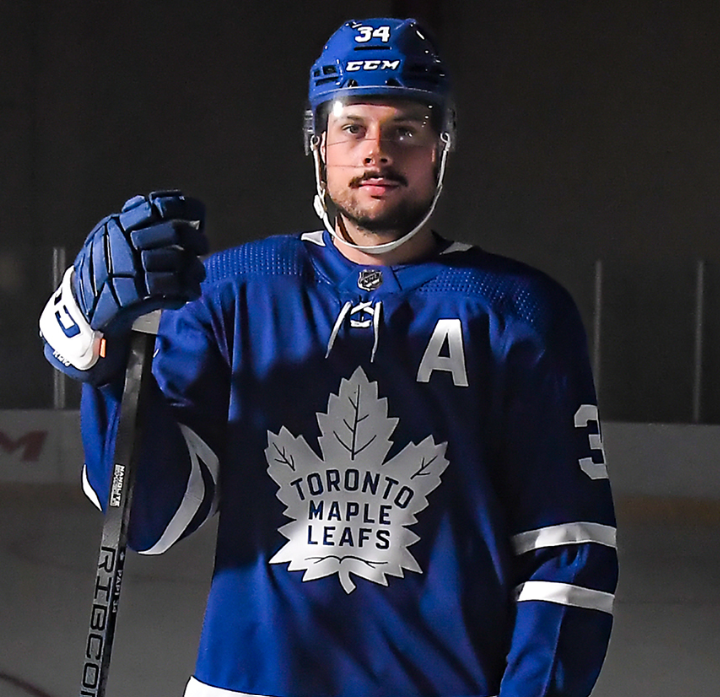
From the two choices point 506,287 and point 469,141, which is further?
point 469,141

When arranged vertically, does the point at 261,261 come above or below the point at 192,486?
above

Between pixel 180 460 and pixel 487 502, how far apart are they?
33 centimetres

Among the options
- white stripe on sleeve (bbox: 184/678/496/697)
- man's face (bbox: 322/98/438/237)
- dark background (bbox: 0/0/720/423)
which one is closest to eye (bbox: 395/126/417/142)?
man's face (bbox: 322/98/438/237)

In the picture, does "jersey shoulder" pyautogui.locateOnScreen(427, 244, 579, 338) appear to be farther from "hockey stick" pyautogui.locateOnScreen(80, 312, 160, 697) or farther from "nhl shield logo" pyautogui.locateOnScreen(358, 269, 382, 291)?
"hockey stick" pyautogui.locateOnScreen(80, 312, 160, 697)

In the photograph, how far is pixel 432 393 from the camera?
1.12m

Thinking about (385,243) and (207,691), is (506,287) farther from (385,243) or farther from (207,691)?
(207,691)

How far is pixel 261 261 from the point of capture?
118 centimetres

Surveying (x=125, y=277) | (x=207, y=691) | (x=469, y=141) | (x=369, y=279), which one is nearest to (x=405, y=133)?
(x=369, y=279)

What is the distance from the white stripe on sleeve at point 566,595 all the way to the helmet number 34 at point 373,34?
63 cm

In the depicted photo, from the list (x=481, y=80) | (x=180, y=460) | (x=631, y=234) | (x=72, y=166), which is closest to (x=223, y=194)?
(x=72, y=166)

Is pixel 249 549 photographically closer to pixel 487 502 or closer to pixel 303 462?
pixel 303 462

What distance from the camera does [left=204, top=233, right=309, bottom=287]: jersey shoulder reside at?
118 cm

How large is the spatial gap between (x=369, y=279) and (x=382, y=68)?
0.77 feet

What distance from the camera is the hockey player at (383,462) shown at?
43.5 inches
